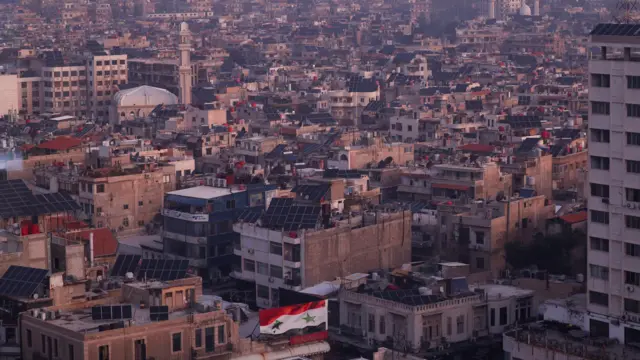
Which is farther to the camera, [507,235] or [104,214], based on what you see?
[104,214]

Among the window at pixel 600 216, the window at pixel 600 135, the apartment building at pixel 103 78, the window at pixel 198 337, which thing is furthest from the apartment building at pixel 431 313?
the apartment building at pixel 103 78

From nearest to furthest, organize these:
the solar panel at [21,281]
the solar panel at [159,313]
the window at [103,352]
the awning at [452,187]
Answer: the window at [103,352] → the solar panel at [159,313] → the solar panel at [21,281] → the awning at [452,187]

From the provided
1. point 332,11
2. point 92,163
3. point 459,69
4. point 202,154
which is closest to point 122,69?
point 459,69

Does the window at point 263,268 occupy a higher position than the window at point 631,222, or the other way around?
the window at point 631,222

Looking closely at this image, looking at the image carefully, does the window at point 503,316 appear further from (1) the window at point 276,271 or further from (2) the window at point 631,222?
(1) the window at point 276,271

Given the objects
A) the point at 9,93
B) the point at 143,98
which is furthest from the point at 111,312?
the point at 9,93

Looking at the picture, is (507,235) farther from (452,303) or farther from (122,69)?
(122,69)

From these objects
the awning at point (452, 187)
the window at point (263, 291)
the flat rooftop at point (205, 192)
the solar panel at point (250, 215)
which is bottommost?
the window at point (263, 291)

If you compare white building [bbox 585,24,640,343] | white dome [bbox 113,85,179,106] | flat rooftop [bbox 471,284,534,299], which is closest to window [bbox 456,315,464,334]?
flat rooftop [bbox 471,284,534,299]
